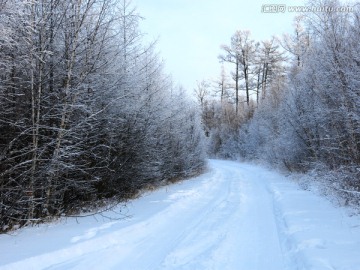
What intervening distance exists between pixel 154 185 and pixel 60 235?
9944 mm

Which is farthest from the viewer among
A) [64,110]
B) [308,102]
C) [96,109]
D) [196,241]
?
[308,102]

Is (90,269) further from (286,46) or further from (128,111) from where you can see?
(286,46)

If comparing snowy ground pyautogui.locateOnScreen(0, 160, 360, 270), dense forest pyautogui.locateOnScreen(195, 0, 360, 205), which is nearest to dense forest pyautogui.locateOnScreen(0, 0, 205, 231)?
snowy ground pyautogui.locateOnScreen(0, 160, 360, 270)

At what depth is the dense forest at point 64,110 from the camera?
307 inches

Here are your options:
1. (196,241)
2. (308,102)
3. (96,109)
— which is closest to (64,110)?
(96,109)

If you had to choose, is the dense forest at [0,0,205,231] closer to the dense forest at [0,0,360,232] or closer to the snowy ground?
the dense forest at [0,0,360,232]

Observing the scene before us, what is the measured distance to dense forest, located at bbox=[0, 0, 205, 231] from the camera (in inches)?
307

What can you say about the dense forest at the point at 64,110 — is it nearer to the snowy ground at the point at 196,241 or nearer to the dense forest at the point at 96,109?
the dense forest at the point at 96,109

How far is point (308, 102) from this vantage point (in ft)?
61.0

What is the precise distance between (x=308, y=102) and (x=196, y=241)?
544 inches

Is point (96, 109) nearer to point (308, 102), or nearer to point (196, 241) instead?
point (196, 241)

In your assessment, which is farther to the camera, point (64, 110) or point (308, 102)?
point (308, 102)

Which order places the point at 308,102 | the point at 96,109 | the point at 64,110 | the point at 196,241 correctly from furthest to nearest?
the point at 308,102, the point at 96,109, the point at 64,110, the point at 196,241

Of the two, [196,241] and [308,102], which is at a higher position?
[308,102]
